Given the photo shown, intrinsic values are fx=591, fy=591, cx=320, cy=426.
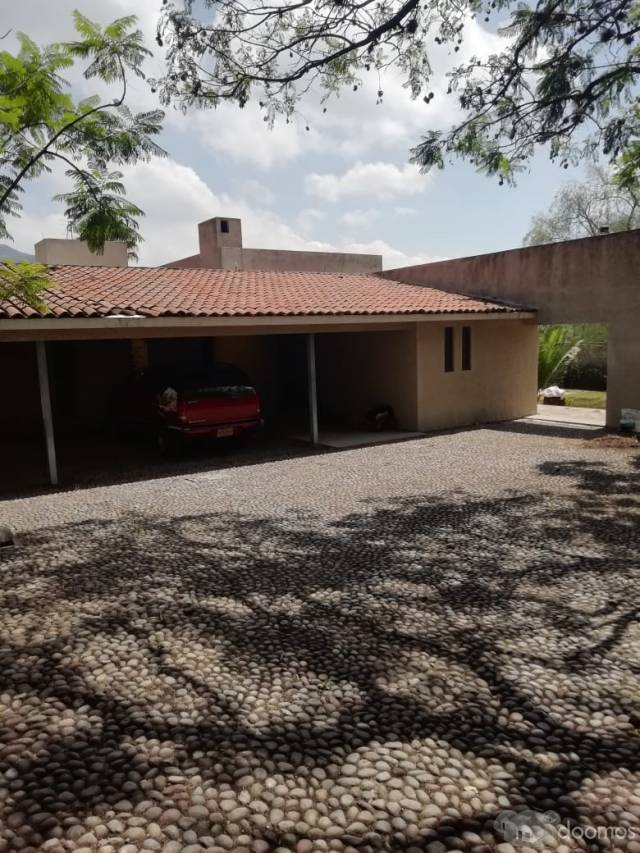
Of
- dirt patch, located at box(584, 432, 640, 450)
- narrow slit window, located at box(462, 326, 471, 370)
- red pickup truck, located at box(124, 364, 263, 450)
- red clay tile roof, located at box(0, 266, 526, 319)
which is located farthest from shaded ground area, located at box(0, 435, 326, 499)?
dirt patch, located at box(584, 432, 640, 450)

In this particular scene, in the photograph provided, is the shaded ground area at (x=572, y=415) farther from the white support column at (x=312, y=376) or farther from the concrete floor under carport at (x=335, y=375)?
the white support column at (x=312, y=376)

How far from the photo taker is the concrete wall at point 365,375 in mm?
14070

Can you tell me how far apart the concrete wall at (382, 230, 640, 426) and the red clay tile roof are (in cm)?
101

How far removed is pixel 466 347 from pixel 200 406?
7263 mm

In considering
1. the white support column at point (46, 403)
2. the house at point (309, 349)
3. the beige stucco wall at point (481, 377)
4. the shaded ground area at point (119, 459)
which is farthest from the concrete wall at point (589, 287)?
the white support column at point (46, 403)

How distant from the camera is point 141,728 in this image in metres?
3.10

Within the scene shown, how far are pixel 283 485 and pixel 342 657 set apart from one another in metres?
5.32

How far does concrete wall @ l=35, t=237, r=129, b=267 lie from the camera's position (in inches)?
712

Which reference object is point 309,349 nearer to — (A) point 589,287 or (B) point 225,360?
(B) point 225,360

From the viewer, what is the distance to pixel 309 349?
12.3 m

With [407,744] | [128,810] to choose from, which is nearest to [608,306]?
[407,744]

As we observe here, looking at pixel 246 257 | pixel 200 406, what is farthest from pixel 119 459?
pixel 246 257

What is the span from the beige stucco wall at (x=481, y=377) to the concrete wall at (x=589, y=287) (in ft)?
3.04

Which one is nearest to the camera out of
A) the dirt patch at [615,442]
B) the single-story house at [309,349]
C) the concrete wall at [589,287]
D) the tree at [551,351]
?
the single-story house at [309,349]
